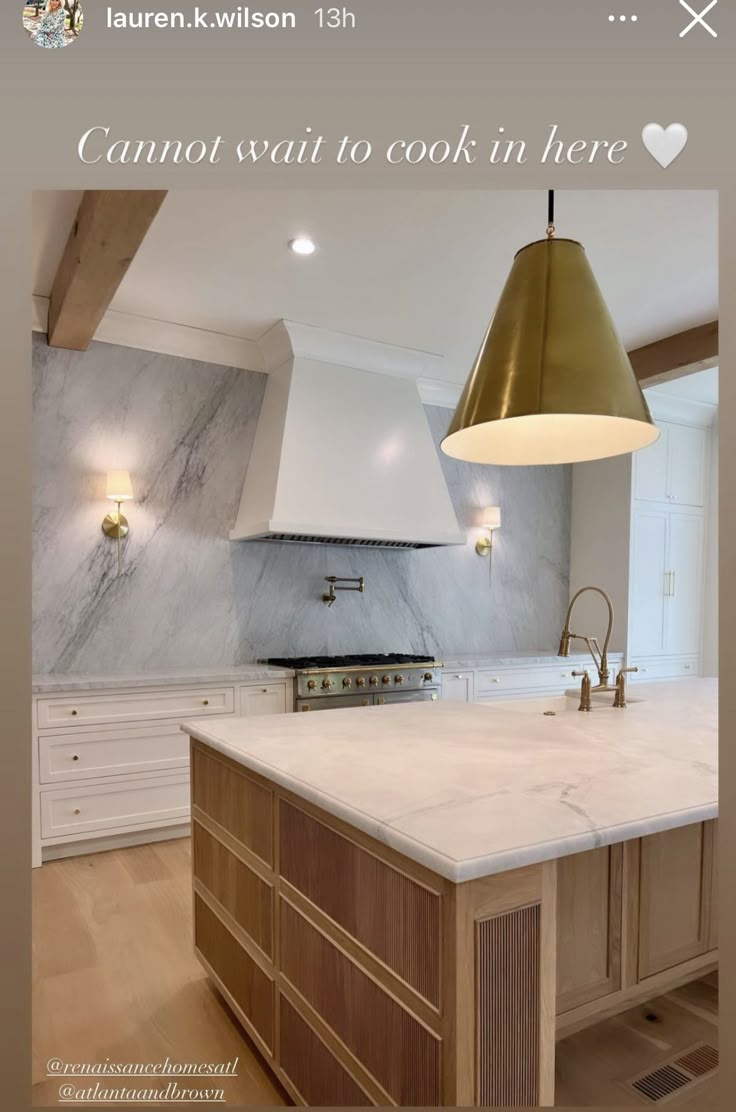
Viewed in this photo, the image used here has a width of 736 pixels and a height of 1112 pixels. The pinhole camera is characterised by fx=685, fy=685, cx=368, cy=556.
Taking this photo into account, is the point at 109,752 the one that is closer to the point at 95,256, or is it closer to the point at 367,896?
the point at 95,256

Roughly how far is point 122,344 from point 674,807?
3.39m

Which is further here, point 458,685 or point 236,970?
point 458,685

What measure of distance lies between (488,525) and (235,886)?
3.50 m

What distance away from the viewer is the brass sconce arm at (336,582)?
4.17m

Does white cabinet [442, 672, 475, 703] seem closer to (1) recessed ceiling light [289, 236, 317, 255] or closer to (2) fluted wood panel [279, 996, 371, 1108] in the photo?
(1) recessed ceiling light [289, 236, 317, 255]

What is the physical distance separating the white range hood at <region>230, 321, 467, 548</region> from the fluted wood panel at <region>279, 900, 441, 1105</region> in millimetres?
2268

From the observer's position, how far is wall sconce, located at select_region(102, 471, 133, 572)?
344 cm

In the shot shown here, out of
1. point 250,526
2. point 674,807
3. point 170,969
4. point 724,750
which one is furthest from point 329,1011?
point 250,526

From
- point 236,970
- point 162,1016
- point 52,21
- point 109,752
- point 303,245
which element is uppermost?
point 303,245

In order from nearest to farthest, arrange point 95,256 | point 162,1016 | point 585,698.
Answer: point 162,1016 → point 585,698 → point 95,256

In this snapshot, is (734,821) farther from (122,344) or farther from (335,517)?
(122,344)

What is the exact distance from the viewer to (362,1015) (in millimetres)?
1228

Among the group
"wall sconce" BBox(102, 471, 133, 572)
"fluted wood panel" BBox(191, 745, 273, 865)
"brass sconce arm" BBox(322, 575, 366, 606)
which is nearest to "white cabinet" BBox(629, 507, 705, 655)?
"brass sconce arm" BBox(322, 575, 366, 606)

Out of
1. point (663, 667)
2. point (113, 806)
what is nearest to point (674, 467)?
point (663, 667)
